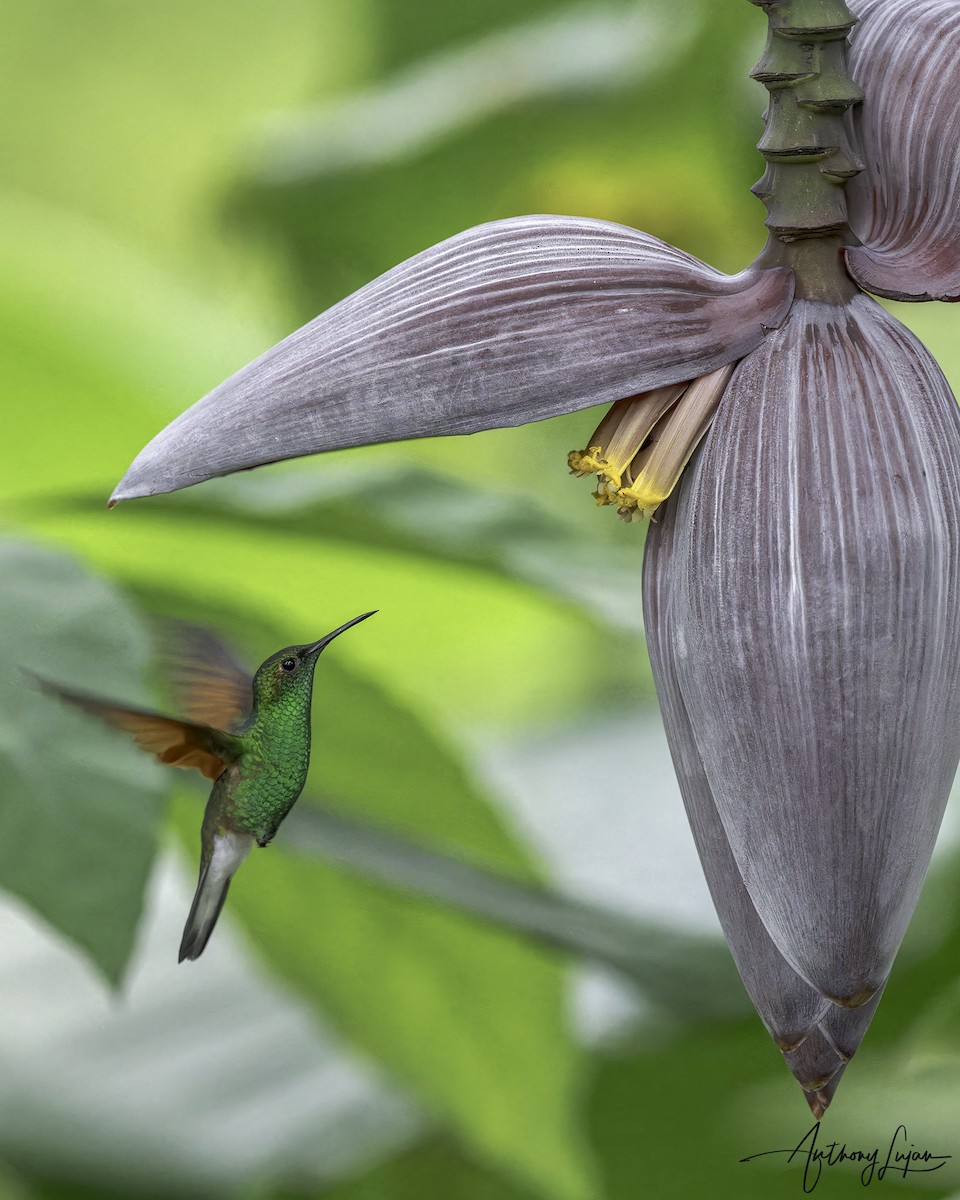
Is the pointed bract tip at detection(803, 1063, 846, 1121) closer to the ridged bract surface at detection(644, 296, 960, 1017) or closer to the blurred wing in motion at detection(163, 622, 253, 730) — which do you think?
the ridged bract surface at detection(644, 296, 960, 1017)

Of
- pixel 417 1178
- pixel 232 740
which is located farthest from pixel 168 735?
pixel 417 1178

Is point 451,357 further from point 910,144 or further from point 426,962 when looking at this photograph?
point 426,962

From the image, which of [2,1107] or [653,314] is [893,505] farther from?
[2,1107]

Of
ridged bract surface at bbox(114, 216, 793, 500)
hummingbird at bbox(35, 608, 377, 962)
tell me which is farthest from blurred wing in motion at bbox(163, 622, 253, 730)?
ridged bract surface at bbox(114, 216, 793, 500)

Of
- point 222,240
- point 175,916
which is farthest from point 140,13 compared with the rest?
point 175,916
